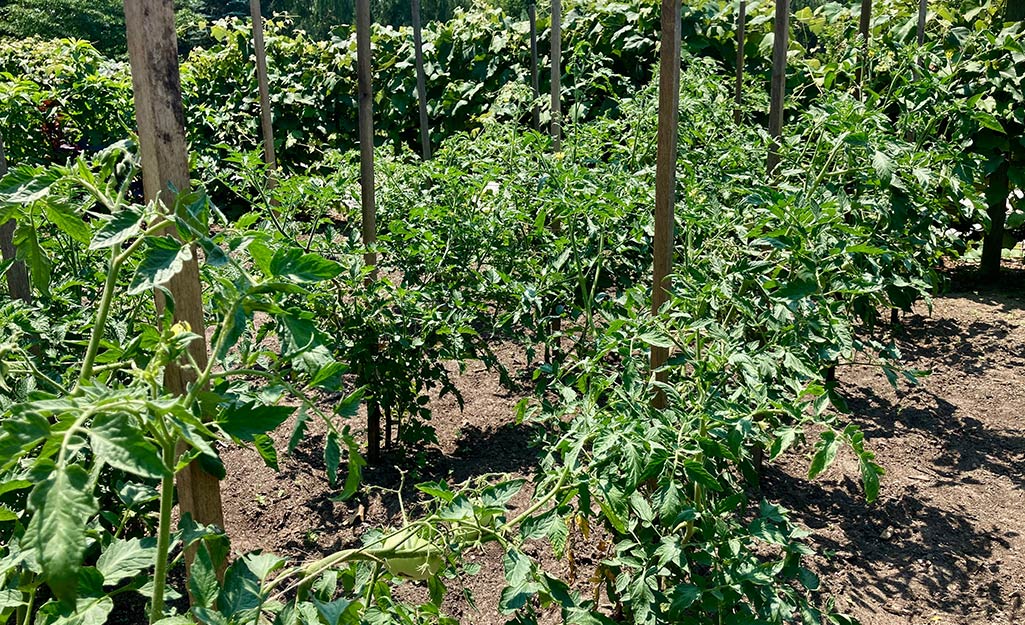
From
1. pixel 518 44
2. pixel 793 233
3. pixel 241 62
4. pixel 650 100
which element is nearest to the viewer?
pixel 793 233

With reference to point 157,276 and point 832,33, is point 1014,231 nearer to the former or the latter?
point 832,33

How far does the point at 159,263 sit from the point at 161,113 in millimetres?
962

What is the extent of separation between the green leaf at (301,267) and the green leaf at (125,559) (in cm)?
48

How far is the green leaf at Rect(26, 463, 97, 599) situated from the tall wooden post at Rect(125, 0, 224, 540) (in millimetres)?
1084

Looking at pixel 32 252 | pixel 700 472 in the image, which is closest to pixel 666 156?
pixel 700 472

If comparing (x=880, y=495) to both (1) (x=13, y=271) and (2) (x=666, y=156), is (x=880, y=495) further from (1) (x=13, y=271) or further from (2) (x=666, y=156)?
(1) (x=13, y=271)

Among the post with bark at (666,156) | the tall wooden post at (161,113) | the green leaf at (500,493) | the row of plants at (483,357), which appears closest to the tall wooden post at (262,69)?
the row of plants at (483,357)

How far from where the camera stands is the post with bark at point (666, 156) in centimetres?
266

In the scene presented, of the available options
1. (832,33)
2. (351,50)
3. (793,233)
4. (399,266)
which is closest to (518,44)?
(351,50)

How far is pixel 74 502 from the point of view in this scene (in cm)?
93

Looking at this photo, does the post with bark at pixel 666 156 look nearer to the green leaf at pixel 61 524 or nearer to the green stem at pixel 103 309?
the green stem at pixel 103 309

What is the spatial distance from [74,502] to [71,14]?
29105mm

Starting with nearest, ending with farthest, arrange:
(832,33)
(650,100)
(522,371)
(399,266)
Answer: (399,266)
(650,100)
(522,371)
(832,33)

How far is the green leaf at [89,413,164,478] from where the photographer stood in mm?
957
